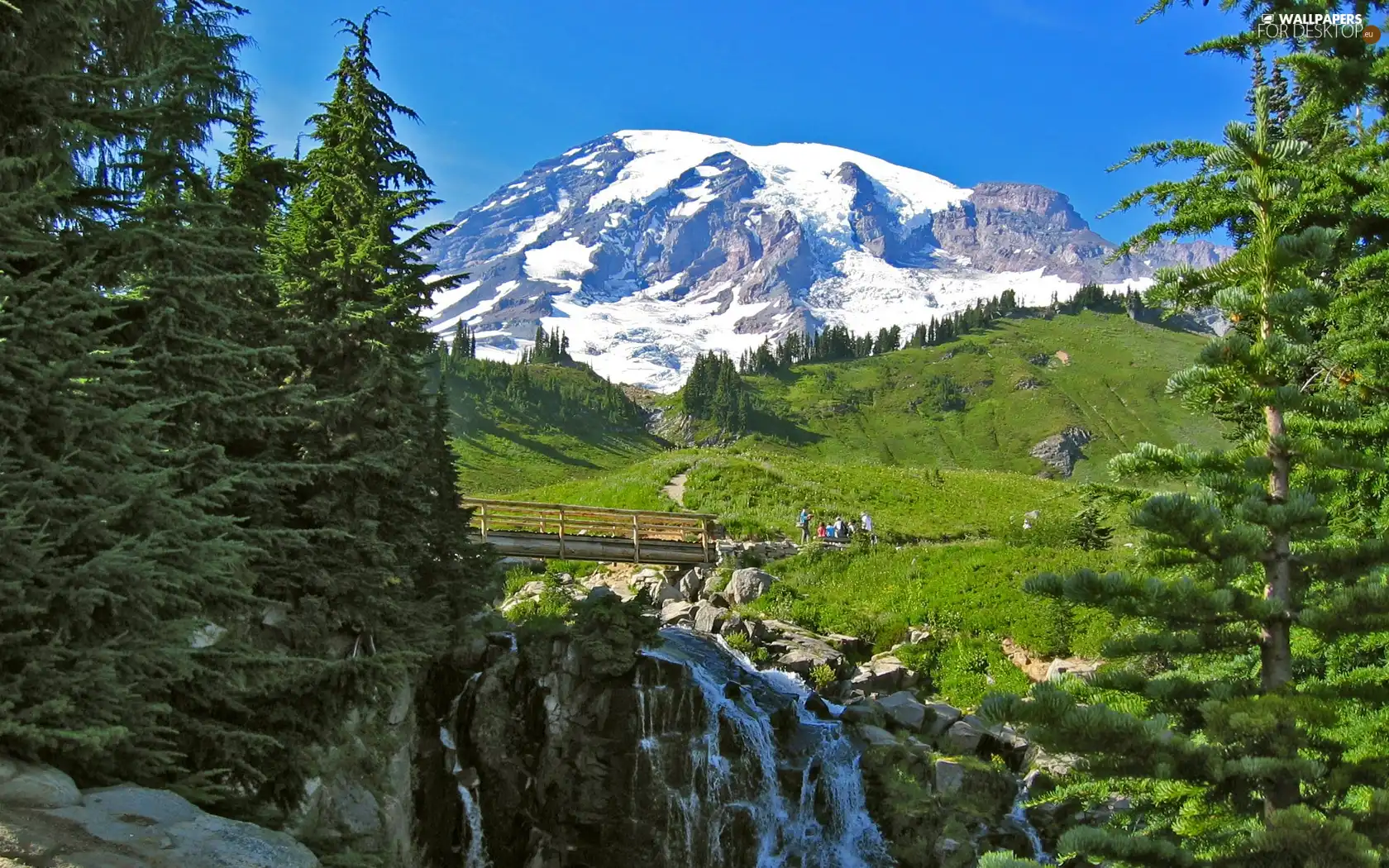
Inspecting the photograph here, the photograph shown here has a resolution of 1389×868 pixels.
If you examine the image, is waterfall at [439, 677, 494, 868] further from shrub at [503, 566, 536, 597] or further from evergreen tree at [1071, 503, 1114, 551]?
evergreen tree at [1071, 503, 1114, 551]

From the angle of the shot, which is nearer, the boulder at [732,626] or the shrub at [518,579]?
the boulder at [732,626]

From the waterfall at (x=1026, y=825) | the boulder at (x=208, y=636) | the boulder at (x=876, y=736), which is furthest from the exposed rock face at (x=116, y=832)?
the waterfall at (x=1026, y=825)

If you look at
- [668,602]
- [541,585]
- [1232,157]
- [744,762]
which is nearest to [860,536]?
[668,602]

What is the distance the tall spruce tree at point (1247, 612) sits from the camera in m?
9.31

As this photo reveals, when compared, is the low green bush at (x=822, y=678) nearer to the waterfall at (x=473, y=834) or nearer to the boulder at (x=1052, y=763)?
the boulder at (x=1052, y=763)

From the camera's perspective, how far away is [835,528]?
40656mm

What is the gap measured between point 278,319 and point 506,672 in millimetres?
9853

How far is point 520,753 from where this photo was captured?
2186 cm

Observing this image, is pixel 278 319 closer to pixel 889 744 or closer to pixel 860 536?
pixel 889 744

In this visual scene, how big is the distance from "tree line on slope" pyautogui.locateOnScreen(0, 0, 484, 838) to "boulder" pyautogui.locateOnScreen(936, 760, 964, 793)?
12.3m

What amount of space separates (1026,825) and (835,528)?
63.8ft

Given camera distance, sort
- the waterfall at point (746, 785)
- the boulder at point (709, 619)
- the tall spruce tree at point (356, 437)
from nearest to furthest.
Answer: the tall spruce tree at point (356, 437) < the waterfall at point (746, 785) < the boulder at point (709, 619)

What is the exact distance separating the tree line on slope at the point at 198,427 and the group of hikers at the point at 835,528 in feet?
69.6

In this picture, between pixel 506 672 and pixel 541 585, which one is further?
pixel 541 585
